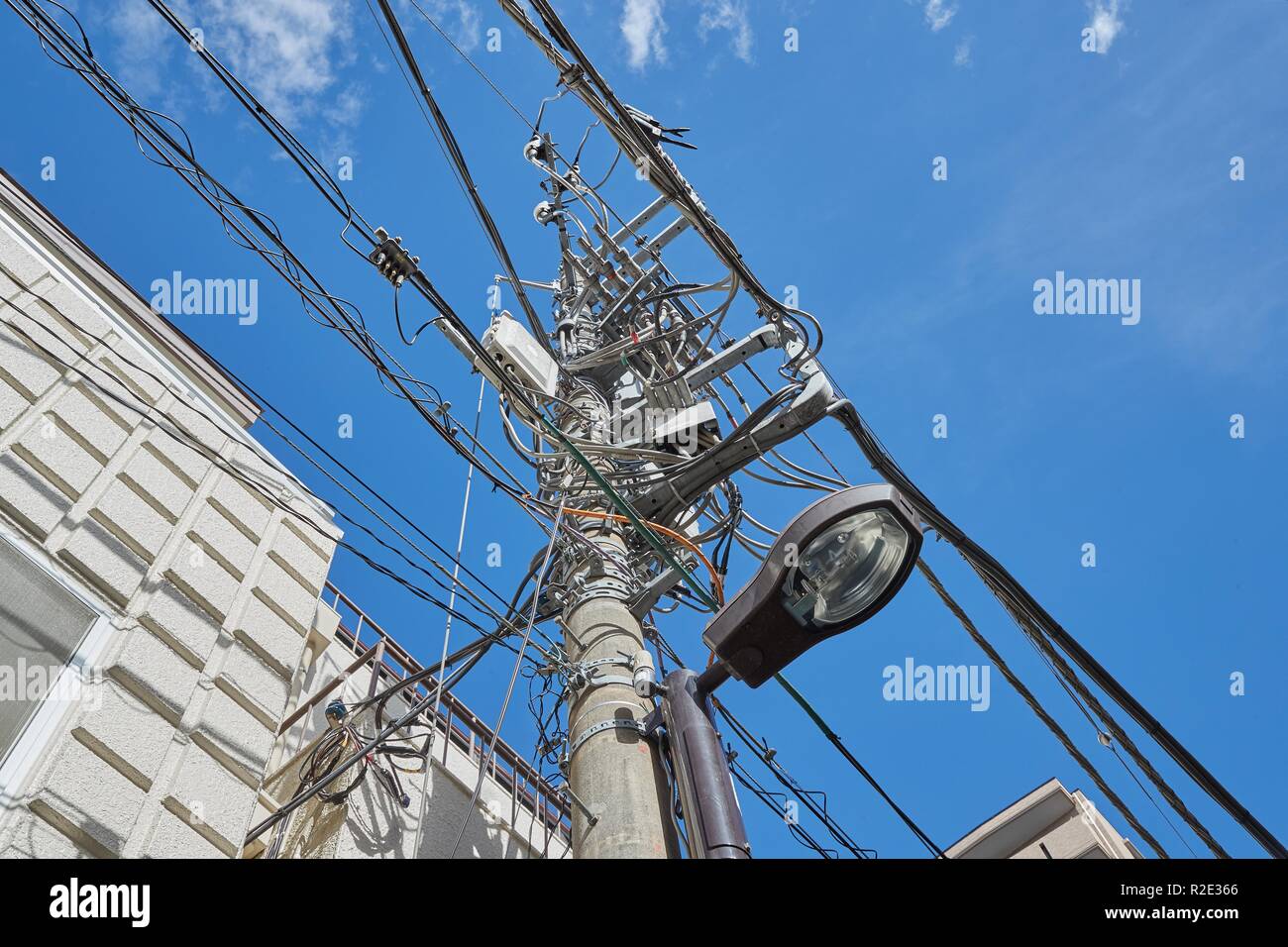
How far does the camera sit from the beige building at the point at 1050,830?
10586mm

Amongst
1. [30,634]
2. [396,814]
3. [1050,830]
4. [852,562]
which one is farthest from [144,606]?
[1050,830]

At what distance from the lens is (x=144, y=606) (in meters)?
5.19

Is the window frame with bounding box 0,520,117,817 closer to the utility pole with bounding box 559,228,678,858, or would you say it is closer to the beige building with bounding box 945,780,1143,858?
the utility pole with bounding box 559,228,678,858

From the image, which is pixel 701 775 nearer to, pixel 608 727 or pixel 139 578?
pixel 608 727

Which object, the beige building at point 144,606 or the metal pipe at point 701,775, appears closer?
the metal pipe at point 701,775

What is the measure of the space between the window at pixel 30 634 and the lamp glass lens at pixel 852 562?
12.0 ft

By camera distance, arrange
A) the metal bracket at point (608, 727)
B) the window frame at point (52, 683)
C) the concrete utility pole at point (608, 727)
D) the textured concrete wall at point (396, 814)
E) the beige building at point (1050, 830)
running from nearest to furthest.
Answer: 1. the concrete utility pole at point (608, 727)
2. the metal bracket at point (608, 727)
3. the window frame at point (52, 683)
4. the textured concrete wall at point (396, 814)
5. the beige building at point (1050, 830)

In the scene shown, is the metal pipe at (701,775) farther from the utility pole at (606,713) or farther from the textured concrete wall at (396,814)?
the textured concrete wall at (396,814)

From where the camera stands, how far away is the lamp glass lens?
2.79 meters

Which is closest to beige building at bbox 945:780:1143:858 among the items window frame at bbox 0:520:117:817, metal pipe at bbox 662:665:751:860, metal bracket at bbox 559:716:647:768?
metal bracket at bbox 559:716:647:768

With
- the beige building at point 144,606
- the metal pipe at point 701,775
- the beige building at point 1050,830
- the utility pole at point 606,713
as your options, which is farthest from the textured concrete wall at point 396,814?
the beige building at point 1050,830

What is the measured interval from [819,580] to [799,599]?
88 mm
